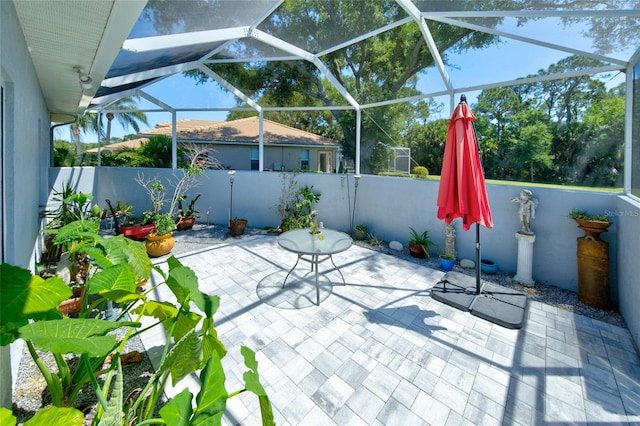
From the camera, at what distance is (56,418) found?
132 centimetres

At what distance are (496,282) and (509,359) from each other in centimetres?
243

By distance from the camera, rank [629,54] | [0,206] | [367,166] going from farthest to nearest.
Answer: [367,166] → [629,54] → [0,206]

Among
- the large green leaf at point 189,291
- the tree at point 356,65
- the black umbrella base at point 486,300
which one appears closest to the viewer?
the large green leaf at point 189,291

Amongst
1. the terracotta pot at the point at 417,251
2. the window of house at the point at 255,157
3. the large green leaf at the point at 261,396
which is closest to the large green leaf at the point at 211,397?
Result: the large green leaf at the point at 261,396

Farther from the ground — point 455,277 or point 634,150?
point 634,150

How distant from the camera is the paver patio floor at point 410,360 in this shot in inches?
101

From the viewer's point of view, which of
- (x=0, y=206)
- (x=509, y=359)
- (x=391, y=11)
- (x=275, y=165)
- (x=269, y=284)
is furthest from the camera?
(x=275, y=165)

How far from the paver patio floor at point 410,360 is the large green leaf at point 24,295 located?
166 cm

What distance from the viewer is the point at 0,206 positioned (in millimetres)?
2553

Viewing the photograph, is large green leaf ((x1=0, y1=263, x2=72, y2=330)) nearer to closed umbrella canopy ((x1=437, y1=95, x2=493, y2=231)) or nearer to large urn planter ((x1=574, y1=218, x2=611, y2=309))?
closed umbrella canopy ((x1=437, y1=95, x2=493, y2=231))

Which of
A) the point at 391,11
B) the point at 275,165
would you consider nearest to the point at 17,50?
the point at 391,11

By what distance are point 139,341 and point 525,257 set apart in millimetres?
6361

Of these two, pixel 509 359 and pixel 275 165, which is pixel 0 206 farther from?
pixel 275 165

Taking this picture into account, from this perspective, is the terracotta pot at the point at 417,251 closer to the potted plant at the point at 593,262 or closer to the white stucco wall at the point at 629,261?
the potted plant at the point at 593,262
